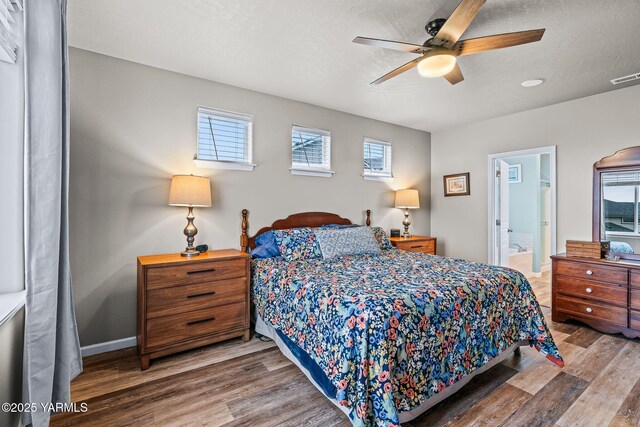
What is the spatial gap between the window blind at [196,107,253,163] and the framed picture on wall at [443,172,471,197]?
328 cm

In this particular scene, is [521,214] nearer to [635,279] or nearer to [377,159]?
[635,279]

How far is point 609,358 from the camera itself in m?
2.45

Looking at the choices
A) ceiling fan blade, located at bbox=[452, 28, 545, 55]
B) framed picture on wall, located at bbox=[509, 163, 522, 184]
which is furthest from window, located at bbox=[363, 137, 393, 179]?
framed picture on wall, located at bbox=[509, 163, 522, 184]

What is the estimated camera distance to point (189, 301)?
2463 mm

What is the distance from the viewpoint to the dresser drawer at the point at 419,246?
415 cm

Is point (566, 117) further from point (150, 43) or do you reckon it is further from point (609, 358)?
point (150, 43)

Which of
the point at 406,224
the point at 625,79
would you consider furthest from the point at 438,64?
the point at 406,224

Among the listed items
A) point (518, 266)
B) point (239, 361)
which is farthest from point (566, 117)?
point (239, 361)

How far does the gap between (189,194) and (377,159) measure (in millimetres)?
2862

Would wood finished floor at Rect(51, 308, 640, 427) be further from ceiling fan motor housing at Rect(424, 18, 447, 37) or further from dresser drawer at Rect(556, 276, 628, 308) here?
ceiling fan motor housing at Rect(424, 18, 447, 37)

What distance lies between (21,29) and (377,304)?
2339 mm

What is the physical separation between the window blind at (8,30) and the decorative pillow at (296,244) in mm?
2225

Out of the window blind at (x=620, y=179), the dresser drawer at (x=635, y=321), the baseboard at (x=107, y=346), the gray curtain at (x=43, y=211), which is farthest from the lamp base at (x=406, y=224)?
the gray curtain at (x=43, y=211)

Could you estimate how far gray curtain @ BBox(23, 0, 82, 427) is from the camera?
51.2 inches
